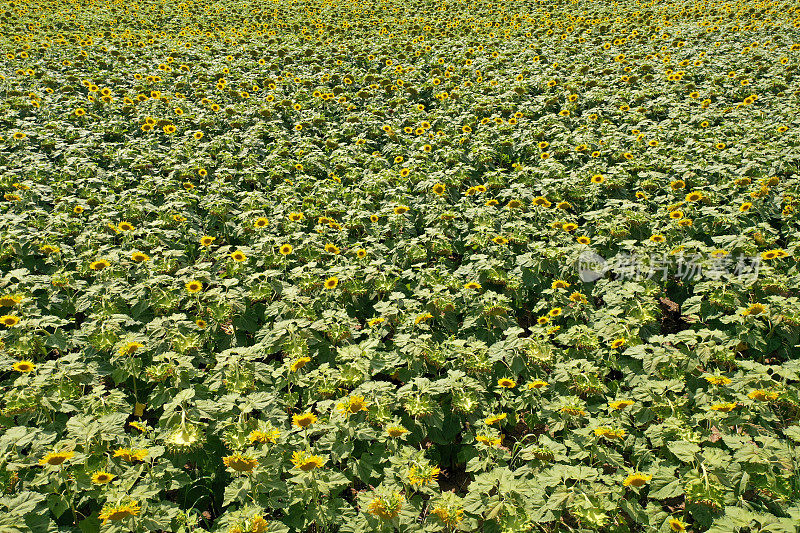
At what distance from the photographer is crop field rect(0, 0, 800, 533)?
9.08 feet

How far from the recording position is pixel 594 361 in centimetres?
364

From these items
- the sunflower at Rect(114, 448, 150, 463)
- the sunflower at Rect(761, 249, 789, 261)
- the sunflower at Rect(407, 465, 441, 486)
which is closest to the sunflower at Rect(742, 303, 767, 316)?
the sunflower at Rect(761, 249, 789, 261)

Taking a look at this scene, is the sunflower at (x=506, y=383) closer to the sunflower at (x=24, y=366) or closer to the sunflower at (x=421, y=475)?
the sunflower at (x=421, y=475)

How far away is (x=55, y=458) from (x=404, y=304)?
237cm

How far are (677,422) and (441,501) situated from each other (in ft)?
4.84

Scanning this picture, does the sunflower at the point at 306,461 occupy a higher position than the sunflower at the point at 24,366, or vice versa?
the sunflower at the point at 24,366

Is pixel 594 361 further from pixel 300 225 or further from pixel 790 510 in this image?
pixel 300 225

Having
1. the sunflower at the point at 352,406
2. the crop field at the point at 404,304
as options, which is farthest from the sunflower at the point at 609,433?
the sunflower at the point at 352,406

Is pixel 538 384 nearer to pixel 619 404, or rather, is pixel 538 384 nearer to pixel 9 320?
pixel 619 404

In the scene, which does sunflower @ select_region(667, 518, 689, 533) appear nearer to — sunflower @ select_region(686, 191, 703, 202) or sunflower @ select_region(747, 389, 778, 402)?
sunflower @ select_region(747, 389, 778, 402)

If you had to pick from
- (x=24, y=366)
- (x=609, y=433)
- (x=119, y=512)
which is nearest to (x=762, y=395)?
(x=609, y=433)

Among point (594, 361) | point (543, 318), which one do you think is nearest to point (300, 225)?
point (543, 318)

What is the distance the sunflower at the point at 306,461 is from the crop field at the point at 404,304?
0.01m

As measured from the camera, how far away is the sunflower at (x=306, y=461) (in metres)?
2.73
